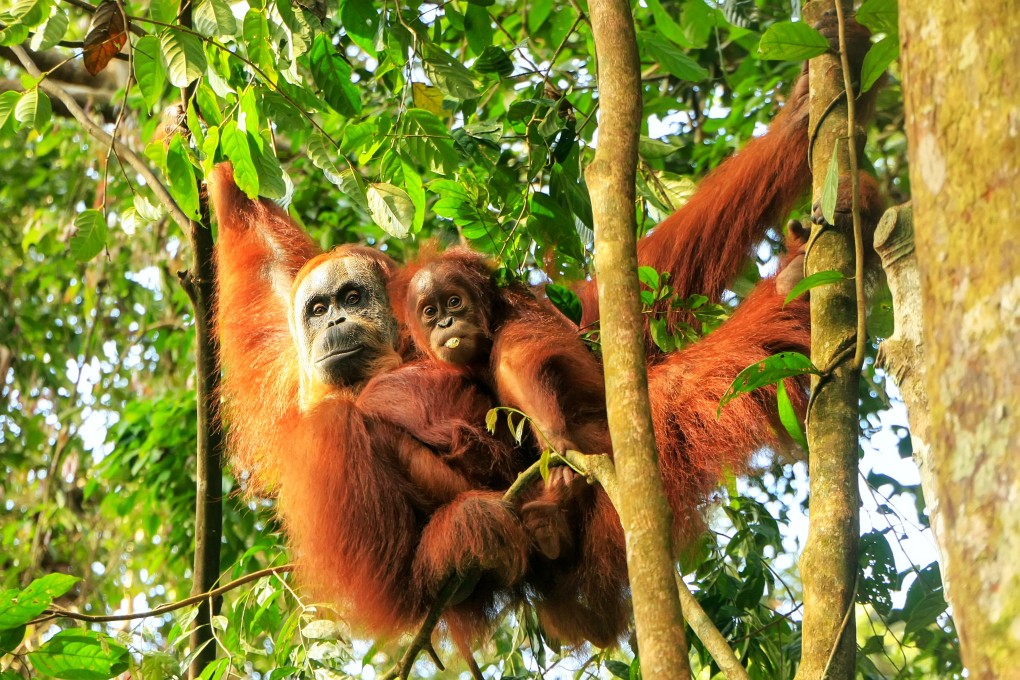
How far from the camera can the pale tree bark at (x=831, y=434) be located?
1.95m

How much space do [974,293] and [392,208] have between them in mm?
2222

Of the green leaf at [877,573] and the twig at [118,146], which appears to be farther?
the twig at [118,146]

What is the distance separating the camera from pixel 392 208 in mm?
3281

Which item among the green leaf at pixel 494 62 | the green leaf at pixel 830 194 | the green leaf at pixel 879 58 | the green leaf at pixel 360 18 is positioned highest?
the green leaf at pixel 360 18

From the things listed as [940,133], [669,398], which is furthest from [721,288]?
[940,133]

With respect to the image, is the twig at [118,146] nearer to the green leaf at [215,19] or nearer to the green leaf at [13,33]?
the green leaf at [13,33]

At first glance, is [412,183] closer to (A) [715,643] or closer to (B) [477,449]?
(B) [477,449]

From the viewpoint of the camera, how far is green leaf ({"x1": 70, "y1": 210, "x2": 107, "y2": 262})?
3506mm

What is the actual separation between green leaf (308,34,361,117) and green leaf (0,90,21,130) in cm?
89

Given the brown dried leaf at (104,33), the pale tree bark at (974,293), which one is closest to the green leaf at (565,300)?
the brown dried leaf at (104,33)

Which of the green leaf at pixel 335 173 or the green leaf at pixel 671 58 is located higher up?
the green leaf at pixel 671 58

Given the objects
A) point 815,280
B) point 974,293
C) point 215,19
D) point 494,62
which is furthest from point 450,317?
point 974,293

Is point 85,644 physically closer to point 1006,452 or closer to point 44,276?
point 1006,452

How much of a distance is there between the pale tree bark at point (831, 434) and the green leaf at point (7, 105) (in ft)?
7.59
